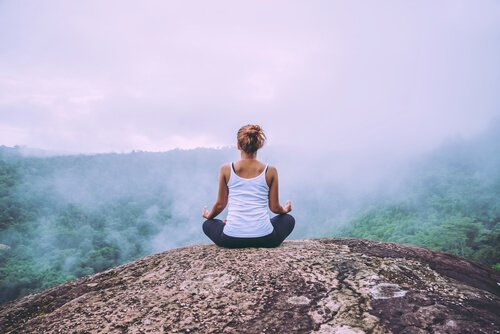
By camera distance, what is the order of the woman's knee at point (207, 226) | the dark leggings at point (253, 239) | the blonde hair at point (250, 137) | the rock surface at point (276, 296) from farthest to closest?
1. the woman's knee at point (207, 226)
2. the dark leggings at point (253, 239)
3. the blonde hair at point (250, 137)
4. the rock surface at point (276, 296)

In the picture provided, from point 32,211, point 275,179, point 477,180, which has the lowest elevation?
point 32,211

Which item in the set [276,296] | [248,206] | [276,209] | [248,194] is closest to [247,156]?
[248,194]

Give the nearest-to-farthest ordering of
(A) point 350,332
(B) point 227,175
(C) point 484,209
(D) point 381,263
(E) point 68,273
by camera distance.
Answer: (A) point 350,332
(D) point 381,263
(B) point 227,175
(C) point 484,209
(E) point 68,273

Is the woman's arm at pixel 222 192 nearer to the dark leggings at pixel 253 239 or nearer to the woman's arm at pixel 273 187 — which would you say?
the dark leggings at pixel 253 239

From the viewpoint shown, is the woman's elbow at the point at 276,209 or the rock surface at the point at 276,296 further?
the woman's elbow at the point at 276,209

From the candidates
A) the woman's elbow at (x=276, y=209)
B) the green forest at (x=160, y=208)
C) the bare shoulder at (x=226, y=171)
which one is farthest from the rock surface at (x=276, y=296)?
the green forest at (x=160, y=208)

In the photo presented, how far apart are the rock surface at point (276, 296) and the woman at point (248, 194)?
0.18 meters

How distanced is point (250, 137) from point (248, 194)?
65cm

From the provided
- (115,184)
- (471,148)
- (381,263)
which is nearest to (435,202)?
(471,148)

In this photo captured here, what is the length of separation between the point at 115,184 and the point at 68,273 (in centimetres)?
2801

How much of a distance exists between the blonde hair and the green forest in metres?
10.8

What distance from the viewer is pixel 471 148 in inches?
1391

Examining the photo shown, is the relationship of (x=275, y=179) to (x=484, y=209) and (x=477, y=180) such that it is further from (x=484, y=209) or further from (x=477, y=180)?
(x=477, y=180)

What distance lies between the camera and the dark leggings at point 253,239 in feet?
12.1
